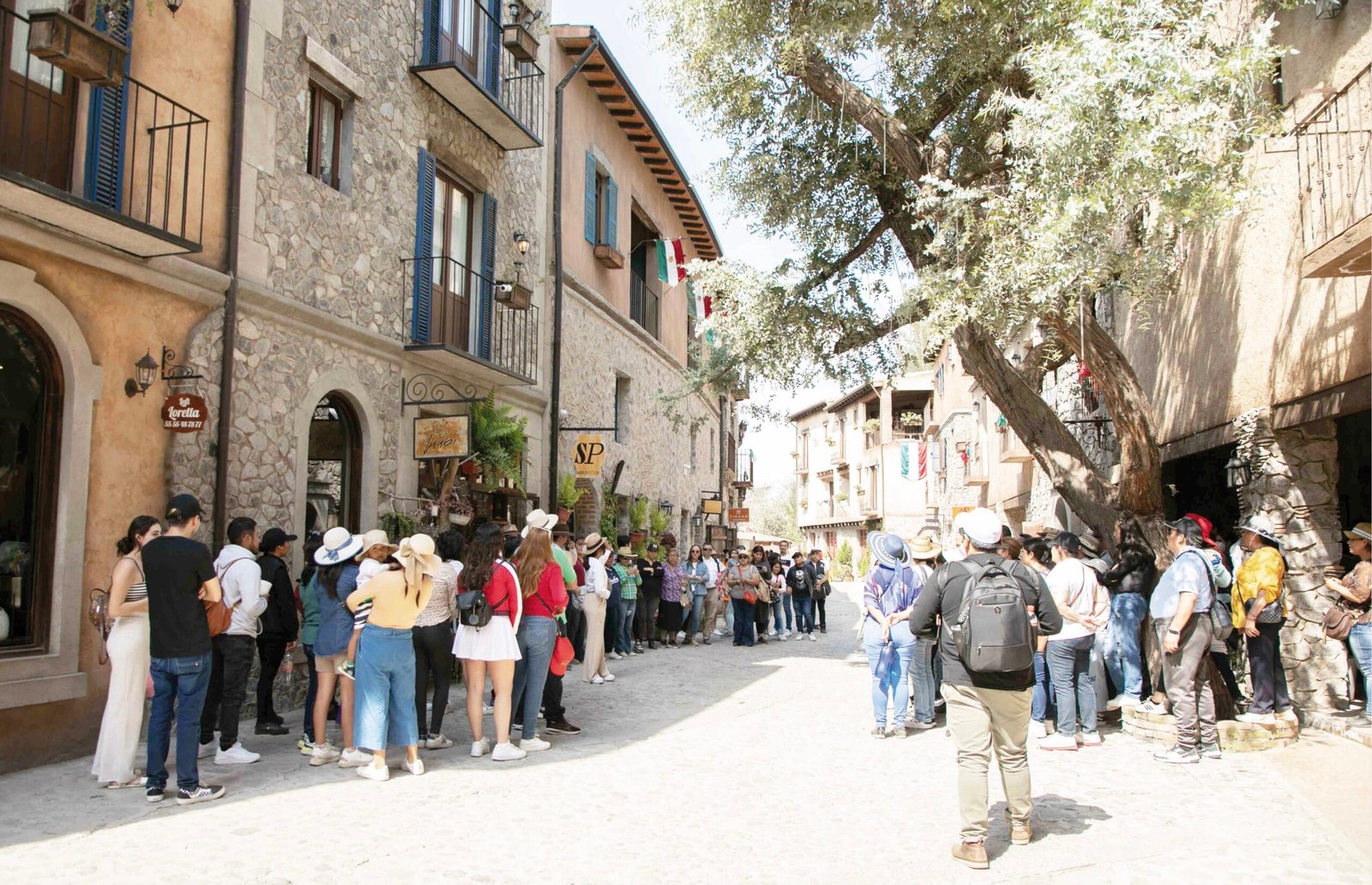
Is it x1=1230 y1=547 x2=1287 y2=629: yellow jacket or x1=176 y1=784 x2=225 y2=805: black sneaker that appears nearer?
x1=176 y1=784 x2=225 y2=805: black sneaker

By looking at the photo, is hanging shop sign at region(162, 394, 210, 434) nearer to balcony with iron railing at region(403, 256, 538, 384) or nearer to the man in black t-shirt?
the man in black t-shirt

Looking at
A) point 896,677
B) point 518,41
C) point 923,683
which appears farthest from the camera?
point 518,41

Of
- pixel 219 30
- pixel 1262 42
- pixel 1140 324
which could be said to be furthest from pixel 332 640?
pixel 1262 42

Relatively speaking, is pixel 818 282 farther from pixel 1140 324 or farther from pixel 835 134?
pixel 1140 324

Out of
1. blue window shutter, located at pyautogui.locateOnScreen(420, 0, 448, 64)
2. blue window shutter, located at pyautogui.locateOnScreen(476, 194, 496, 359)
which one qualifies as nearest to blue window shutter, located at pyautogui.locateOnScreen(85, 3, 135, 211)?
blue window shutter, located at pyautogui.locateOnScreen(420, 0, 448, 64)

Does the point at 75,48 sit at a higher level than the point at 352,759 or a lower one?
higher

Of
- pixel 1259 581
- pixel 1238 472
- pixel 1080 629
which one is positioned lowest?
pixel 1080 629

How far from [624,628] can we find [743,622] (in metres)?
3.00

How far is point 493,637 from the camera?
7.59 m

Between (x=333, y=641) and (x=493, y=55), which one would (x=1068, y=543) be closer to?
(x=333, y=641)

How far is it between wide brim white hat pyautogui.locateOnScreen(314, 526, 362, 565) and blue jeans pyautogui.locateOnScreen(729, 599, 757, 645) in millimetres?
10809

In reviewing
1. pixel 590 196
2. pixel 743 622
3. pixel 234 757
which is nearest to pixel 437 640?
pixel 234 757

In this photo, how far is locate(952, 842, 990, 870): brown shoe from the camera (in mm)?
5031

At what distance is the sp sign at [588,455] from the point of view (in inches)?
645
